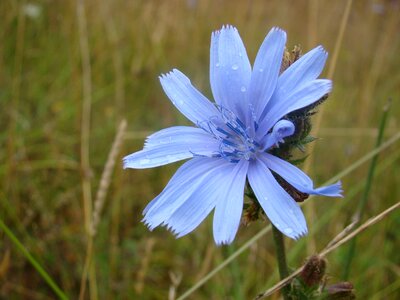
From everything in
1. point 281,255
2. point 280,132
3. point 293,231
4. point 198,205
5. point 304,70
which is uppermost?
point 304,70

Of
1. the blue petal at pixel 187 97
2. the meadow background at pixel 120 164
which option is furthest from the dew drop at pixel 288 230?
the meadow background at pixel 120 164

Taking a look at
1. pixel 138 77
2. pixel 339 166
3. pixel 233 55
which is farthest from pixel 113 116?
pixel 233 55

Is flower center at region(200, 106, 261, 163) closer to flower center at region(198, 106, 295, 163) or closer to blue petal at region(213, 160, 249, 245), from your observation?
flower center at region(198, 106, 295, 163)

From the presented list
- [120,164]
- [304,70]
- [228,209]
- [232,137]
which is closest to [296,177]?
[228,209]

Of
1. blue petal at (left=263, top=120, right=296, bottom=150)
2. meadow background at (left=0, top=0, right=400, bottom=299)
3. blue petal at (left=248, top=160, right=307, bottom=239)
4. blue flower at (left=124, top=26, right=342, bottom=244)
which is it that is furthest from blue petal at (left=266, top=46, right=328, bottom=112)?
meadow background at (left=0, top=0, right=400, bottom=299)

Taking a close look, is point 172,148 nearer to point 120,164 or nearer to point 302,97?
point 302,97

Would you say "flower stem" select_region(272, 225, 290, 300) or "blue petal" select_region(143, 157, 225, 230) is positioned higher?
"blue petal" select_region(143, 157, 225, 230)
